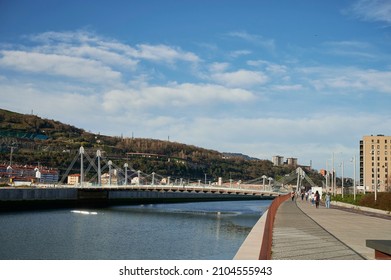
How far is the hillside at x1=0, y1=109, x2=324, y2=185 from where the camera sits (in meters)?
61.7

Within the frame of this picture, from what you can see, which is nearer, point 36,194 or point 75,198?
point 36,194

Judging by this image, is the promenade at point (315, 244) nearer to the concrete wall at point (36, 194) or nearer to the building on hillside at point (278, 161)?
the concrete wall at point (36, 194)

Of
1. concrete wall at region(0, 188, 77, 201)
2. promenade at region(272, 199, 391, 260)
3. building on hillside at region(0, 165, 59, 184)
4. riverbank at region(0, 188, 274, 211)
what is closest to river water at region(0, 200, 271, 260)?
promenade at region(272, 199, 391, 260)

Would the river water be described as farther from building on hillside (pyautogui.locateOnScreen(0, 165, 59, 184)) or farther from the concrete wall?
building on hillside (pyautogui.locateOnScreen(0, 165, 59, 184))

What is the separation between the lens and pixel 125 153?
8175 centimetres

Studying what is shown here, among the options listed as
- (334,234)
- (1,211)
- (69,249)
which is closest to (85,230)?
(69,249)

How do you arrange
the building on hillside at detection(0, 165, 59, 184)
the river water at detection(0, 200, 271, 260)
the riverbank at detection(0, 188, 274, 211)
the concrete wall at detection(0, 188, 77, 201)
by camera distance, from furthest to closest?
the building on hillside at detection(0, 165, 59, 184) < the riverbank at detection(0, 188, 274, 211) < the concrete wall at detection(0, 188, 77, 201) < the river water at detection(0, 200, 271, 260)

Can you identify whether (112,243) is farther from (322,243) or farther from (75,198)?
(75,198)

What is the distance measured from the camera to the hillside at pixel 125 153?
6166 cm

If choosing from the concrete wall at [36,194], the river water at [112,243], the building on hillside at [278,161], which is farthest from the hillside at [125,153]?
the river water at [112,243]

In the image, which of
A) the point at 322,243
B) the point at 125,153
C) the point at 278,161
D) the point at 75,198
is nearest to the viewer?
the point at 322,243

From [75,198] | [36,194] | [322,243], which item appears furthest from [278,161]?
[322,243]

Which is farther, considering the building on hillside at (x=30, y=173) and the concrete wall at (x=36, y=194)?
the building on hillside at (x=30, y=173)

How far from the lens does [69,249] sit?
45.9 feet
